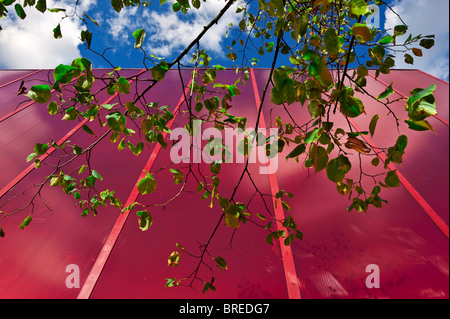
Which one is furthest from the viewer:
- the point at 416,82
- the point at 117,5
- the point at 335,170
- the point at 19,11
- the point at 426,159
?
the point at 416,82

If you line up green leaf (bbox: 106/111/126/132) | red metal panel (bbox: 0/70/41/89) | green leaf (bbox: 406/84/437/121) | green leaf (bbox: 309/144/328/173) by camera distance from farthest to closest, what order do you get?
red metal panel (bbox: 0/70/41/89), green leaf (bbox: 106/111/126/132), green leaf (bbox: 309/144/328/173), green leaf (bbox: 406/84/437/121)

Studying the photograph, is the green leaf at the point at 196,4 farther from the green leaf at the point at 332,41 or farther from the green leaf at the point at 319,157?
the green leaf at the point at 319,157

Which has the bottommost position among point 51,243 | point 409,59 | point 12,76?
point 51,243

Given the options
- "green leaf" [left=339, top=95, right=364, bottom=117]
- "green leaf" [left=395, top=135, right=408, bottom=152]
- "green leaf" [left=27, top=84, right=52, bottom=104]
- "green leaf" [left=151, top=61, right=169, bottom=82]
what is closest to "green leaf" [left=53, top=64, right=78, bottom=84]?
"green leaf" [left=27, top=84, right=52, bottom=104]

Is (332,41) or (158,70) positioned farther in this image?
(158,70)

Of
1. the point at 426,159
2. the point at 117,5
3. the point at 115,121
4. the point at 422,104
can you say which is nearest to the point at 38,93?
the point at 115,121

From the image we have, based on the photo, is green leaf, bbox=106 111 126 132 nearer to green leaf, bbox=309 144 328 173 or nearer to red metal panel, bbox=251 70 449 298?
green leaf, bbox=309 144 328 173

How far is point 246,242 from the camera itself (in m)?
1.92

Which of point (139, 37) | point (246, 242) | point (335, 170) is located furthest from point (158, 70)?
point (246, 242)

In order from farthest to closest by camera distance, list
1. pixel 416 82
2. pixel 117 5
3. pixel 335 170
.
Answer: pixel 416 82
pixel 117 5
pixel 335 170

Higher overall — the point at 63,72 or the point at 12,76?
the point at 12,76

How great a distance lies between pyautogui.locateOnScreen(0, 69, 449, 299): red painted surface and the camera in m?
1.64

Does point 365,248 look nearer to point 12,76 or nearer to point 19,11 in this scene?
point 19,11

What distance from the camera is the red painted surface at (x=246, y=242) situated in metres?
1.64
